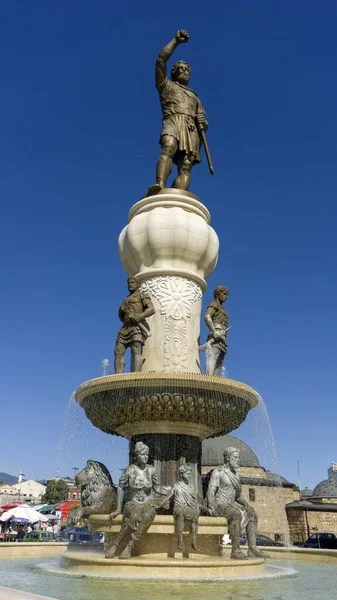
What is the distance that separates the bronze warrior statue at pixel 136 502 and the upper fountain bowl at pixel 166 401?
2.76 feet

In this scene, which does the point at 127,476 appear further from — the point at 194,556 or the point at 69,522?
the point at 69,522

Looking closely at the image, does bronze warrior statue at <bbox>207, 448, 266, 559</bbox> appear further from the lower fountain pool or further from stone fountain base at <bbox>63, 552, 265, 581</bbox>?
stone fountain base at <bbox>63, 552, 265, 581</bbox>

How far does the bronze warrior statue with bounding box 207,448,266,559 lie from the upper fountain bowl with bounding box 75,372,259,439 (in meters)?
0.72

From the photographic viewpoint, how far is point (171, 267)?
10.7 metres

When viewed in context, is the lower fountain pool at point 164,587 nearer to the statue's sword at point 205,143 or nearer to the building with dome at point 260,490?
the statue's sword at point 205,143

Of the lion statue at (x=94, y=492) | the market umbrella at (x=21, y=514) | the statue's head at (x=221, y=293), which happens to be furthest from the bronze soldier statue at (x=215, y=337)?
the market umbrella at (x=21, y=514)

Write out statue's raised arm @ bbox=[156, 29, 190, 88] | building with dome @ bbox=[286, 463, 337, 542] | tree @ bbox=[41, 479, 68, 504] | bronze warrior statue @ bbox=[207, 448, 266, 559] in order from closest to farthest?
bronze warrior statue @ bbox=[207, 448, 266, 559], statue's raised arm @ bbox=[156, 29, 190, 88], building with dome @ bbox=[286, 463, 337, 542], tree @ bbox=[41, 479, 68, 504]

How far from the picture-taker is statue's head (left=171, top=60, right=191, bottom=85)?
42.9ft

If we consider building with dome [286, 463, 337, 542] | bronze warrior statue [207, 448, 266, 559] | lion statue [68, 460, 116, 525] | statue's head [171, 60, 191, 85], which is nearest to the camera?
bronze warrior statue [207, 448, 266, 559]

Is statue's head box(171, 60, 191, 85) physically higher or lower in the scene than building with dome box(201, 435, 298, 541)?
higher

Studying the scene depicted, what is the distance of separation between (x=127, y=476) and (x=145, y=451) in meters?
0.43

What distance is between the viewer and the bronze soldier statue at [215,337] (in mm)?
10352

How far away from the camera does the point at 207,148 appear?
508 inches

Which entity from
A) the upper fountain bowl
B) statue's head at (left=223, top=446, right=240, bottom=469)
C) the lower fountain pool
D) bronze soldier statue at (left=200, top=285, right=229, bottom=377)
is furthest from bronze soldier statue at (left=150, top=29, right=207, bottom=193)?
the lower fountain pool
